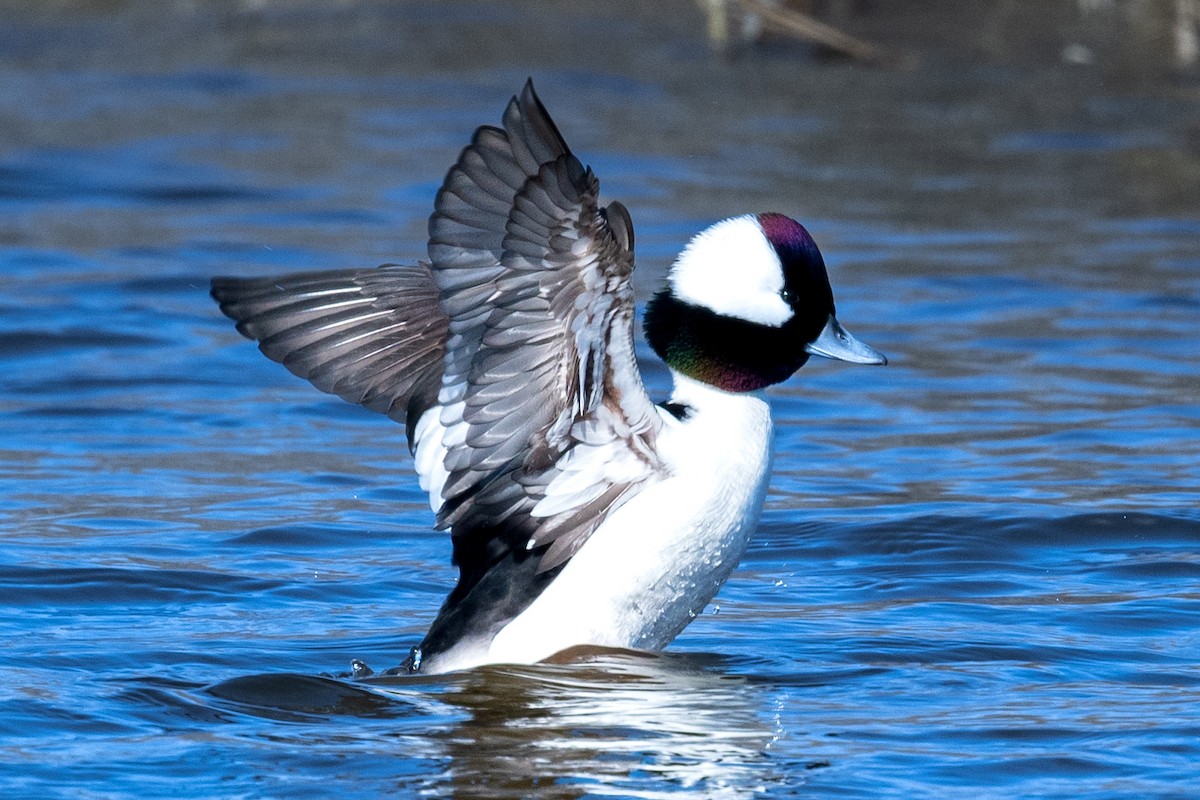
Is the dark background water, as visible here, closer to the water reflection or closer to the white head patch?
the water reflection

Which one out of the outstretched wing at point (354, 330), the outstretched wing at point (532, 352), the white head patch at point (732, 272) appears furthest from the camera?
the outstretched wing at point (354, 330)

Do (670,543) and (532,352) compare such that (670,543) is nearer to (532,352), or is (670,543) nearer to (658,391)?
(532,352)

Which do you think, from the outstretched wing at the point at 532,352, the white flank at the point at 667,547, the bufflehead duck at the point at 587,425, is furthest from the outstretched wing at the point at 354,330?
the white flank at the point at 667,547

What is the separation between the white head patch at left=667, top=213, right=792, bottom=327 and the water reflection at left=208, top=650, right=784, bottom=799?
914 mm

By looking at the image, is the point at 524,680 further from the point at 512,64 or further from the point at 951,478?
the point at 512,64

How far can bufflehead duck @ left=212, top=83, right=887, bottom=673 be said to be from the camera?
177 inches

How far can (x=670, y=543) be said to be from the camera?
16.1 feet

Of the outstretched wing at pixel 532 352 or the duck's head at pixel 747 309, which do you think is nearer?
the outstretched wing at pixel 532 352

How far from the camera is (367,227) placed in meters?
11.4

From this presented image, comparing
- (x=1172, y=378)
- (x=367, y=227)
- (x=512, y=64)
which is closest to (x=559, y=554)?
(x=1172, y=378)

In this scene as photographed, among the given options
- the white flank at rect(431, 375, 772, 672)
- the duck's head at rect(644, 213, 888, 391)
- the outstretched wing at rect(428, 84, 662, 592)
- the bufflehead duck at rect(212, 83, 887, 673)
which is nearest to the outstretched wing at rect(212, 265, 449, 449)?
the bufflehead duck at rect(212, 83, 887, 673)

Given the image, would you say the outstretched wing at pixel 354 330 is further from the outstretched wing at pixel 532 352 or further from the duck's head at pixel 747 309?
the duck's head at pixel 747 309

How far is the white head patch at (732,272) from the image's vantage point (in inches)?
191

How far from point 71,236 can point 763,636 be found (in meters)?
6.81
